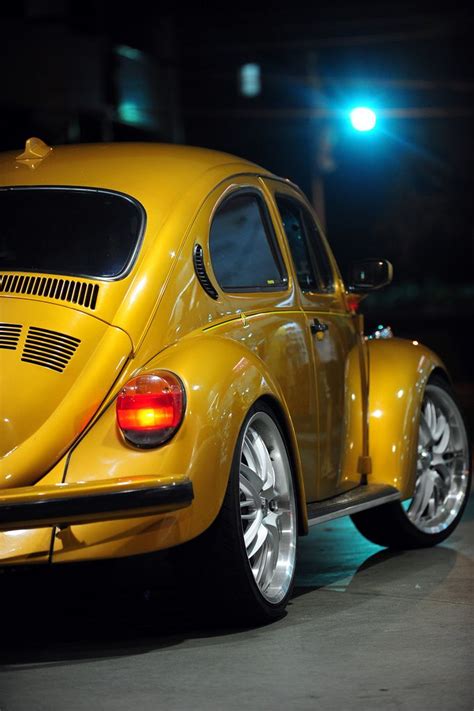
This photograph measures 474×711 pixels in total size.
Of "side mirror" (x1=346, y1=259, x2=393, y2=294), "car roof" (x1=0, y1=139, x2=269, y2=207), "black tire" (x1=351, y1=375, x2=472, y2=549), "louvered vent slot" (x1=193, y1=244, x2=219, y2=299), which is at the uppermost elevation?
"car roof" (x1=0, y1=139, x2=269, y2=207)

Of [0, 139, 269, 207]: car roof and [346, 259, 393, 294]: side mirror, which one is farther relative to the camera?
[346, 259, 393, 294]: side mirror

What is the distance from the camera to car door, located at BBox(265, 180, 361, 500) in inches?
282

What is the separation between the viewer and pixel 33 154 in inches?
268

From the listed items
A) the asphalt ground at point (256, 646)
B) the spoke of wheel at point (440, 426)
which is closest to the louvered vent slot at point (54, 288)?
the asphalt ground at point (256, 646)

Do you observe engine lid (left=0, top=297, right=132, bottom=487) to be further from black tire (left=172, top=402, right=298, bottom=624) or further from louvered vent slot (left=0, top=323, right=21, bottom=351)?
black tire (left=172, top=402, right=298, bottom=624)

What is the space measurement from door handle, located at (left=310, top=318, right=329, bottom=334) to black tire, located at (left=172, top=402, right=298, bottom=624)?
101cm

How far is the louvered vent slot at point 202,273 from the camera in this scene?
246 inches

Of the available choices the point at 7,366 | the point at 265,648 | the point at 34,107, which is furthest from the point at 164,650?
the point at 34,107

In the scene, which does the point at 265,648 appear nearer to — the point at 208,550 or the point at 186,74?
the point at 208,550

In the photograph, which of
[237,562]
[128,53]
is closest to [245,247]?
[237,562]

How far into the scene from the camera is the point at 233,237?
672cm

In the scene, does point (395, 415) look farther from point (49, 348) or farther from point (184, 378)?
point (49, 348)

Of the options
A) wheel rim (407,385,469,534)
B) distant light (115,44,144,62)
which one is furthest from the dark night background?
wheel rim (407,385,469,534)

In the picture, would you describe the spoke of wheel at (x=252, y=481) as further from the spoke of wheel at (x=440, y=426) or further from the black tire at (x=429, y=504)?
the spoke of wheel at (x=440, y=426)
